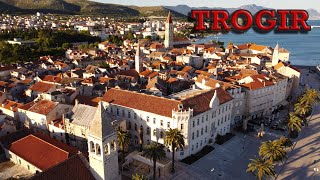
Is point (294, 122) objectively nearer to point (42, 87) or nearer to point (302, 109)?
point (302, 109)

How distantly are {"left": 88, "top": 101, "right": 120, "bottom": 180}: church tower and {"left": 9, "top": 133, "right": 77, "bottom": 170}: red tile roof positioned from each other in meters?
7.61

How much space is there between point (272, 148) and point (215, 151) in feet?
42.9

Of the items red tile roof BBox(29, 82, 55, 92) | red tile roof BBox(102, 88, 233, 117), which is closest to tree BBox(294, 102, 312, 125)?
red tile roof BBox(102, 88, 233, 117)

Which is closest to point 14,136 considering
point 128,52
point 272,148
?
point 272,148

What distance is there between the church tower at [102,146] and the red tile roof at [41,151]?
7610 millimetres

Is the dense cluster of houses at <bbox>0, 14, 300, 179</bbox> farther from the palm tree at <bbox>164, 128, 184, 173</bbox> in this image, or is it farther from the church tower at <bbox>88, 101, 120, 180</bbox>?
the palm tree at <bbox>164, 128, 184, 173</bbox>

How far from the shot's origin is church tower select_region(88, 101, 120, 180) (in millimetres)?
36500

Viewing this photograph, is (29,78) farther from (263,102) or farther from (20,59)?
(263,102)

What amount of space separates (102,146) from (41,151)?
47.2ft

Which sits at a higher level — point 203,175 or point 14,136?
point 14,136

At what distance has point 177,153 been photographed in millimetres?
57000

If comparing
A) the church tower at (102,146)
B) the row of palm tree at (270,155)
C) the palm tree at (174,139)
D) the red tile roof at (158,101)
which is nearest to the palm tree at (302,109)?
the row of palm tree at (270,155)

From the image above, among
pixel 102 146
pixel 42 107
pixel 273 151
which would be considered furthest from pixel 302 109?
pixel 42 107

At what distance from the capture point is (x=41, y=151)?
45781 millimetres
